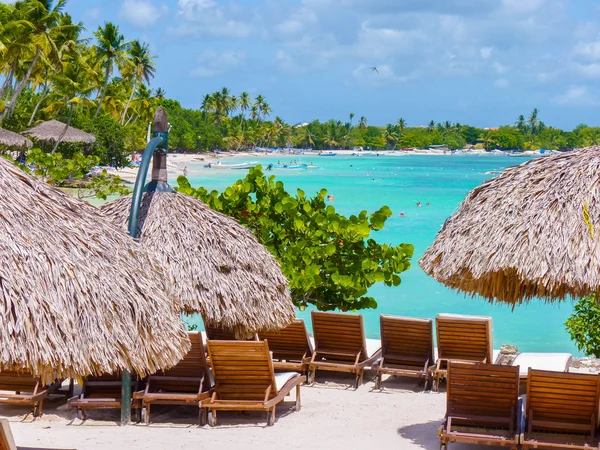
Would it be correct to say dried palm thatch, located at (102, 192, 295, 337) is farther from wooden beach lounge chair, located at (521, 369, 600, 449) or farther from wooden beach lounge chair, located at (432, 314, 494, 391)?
wooden beach lounge chair, located at (521, 369, 600, 449)

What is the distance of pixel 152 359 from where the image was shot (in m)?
4.50

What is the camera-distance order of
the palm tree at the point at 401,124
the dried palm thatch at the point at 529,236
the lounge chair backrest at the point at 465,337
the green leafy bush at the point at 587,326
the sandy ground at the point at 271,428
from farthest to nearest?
the palm tree at the point at 401,124 → the green leafy bush at the point at 587,326 → the lounge chair backrest at the point at 465,337 → the sandy ground at the point at 271,428 → the dried palm thatch at the point at 529,236

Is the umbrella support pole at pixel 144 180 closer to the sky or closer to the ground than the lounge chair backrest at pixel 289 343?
closer to the sky

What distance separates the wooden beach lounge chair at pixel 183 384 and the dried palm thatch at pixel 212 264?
38cm

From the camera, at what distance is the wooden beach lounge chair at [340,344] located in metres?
7.58

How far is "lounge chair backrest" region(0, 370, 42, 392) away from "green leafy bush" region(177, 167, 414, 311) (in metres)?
3.58

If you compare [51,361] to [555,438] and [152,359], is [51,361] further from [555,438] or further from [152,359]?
[555,438]

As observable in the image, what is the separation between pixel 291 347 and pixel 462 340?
63.0 inches

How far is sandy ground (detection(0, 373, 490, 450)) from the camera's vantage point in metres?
5.79

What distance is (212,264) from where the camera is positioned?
21.8 ft

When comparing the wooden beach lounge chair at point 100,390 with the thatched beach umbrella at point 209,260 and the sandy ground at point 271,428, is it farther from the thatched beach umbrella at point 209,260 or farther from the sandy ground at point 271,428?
the thatched beach umbrella at point 209,260

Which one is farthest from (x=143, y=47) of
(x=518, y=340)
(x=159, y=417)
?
(x=159, y=417)

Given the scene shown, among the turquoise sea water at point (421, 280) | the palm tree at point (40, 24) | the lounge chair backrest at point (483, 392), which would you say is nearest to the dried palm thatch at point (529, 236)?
the lounge chair backrest at point (483, 392)

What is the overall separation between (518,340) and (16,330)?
12.7 m
